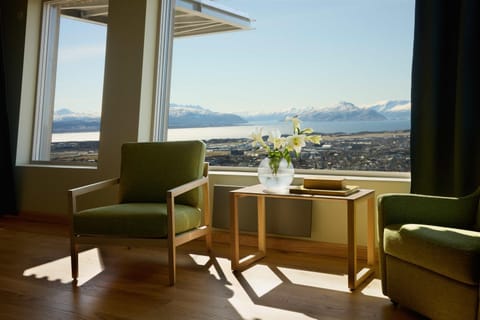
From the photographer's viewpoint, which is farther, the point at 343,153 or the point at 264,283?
the point at 343,153

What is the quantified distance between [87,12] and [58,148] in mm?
1458

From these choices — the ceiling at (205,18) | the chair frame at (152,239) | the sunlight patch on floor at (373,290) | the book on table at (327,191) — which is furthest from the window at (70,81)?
the sunlight patch on floor at (373,290)

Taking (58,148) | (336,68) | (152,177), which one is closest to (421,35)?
(336,68)

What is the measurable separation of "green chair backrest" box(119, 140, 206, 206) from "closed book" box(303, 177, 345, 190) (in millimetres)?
781

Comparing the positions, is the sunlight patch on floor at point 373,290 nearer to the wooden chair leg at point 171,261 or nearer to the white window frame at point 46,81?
the wooden chair leg at point 171,261

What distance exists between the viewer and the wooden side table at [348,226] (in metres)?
2.49

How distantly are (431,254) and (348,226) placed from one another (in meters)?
0.63

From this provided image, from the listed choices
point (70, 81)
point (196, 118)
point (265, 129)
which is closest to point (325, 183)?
point (265, 129)

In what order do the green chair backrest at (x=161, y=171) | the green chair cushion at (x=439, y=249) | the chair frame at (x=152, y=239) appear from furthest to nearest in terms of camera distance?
the green chair backrest at (x=161, y=171) → the chair frame at (x=152, y=239) → the green chair cushion at (x=439, y=249)

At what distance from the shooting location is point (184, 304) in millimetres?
2264

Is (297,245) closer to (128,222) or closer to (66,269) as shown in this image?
(128,222)

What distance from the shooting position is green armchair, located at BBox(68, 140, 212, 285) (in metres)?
2.56

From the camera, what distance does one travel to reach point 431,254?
6.23 feet

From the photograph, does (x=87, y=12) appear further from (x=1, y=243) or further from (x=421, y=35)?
(x=421, y=35)
